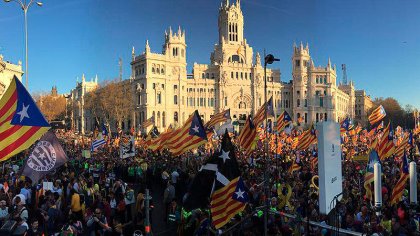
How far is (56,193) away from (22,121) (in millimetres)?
3494

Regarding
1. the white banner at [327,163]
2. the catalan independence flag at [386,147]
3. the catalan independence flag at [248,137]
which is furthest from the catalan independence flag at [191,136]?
the white banner at [327,163]

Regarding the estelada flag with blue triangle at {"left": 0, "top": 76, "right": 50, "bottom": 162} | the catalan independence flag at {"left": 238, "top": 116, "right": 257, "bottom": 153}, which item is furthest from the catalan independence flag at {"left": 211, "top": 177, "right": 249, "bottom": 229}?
the catalan independence flag at {"left": 238, "top": 116, "right": 257, "bottom": 153}

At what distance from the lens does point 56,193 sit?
1104 cm

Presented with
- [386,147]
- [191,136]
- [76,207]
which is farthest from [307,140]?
[76,207]

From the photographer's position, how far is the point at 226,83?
81.1 metres

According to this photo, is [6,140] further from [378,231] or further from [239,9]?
[239,9]

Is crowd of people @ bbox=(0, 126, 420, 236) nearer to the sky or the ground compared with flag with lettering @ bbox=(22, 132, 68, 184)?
nearer to the ground

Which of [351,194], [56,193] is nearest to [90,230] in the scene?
[56,193]

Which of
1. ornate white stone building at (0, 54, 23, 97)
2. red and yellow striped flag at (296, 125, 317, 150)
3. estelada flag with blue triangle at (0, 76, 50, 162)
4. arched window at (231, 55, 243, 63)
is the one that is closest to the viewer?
estelada flag with blue triangle at (0, 76, 50, 162)

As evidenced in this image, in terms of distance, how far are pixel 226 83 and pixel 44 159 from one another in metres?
72.1

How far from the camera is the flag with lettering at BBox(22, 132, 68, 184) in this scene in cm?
951

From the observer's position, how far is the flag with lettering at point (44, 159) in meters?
9.51

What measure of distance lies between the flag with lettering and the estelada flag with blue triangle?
5.31ft

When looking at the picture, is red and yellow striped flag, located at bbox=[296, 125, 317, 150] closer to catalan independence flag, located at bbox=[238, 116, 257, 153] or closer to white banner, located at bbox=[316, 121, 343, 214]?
catalan independence flag, located at bbox=[238, 116, 257, 153]
